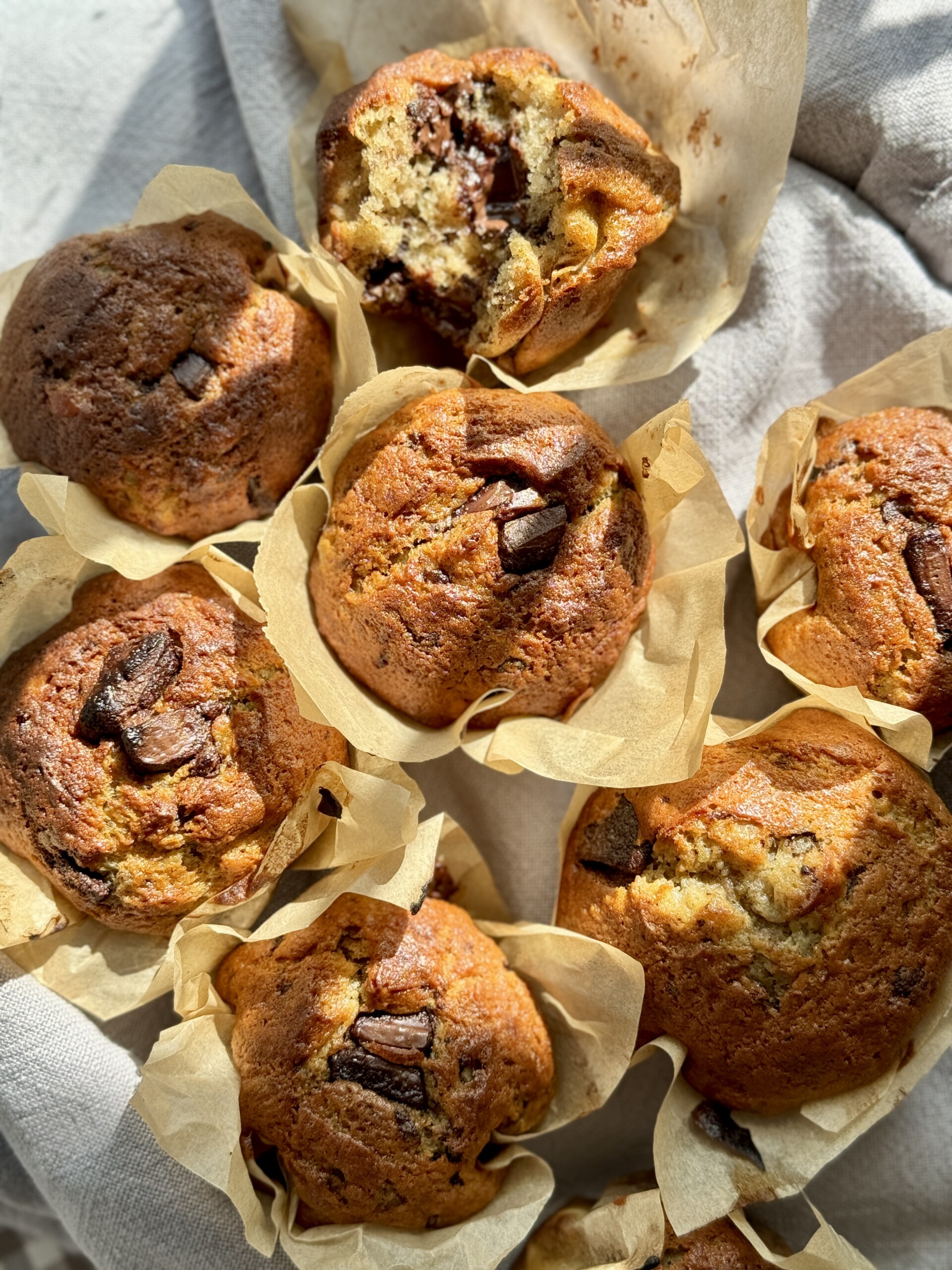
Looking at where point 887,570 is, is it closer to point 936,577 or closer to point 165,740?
point 936,577

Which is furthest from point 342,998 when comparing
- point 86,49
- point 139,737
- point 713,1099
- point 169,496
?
point 86,49

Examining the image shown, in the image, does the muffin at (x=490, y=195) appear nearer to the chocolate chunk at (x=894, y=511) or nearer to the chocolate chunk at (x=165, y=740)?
the chocolate chunk at (x=894, y=511)

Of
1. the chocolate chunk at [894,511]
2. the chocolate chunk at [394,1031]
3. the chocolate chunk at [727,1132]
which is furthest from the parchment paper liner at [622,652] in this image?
the chocolate chunk at [727,1132]

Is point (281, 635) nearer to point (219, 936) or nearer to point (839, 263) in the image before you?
point (219, 936)

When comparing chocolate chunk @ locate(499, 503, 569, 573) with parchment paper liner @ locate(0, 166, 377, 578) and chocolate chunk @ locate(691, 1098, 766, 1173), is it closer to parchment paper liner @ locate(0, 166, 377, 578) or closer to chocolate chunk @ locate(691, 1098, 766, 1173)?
parchment paper liner @ locate(0, 166, 377, 578)

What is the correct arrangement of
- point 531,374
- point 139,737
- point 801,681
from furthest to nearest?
point 531,374
point 801,681
point 139,737

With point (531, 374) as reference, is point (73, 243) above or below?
above
